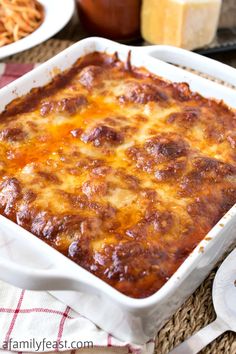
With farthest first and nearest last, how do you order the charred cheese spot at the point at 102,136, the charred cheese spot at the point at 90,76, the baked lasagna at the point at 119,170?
the charred cheese spot at the point at 90,76 → the charred cheese spot at the point at 102,136 → the baked lasagna at the point at 119,170

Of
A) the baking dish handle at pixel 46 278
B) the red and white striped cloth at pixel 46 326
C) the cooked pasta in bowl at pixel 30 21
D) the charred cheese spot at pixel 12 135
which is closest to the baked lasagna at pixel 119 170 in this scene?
the charred cheese spot at pixel 12 135

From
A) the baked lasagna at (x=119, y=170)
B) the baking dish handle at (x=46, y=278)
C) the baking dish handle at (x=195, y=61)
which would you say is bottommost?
the baked lasagna at (x=119, y=170)

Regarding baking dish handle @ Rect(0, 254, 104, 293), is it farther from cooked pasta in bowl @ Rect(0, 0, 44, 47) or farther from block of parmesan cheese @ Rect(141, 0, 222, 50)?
block of parmesan cheese @ Rect(141, 0, 222, 50)

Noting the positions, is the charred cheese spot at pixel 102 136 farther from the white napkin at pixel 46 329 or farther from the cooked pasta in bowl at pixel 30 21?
the cooked pasta in bowl at pixel 30 21

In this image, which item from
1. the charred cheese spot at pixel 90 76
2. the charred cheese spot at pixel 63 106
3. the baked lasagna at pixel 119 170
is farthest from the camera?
the charred cheese spot at pixel 90 76

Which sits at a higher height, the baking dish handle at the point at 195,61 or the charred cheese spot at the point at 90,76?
the baking dish handle at the point at 195,61

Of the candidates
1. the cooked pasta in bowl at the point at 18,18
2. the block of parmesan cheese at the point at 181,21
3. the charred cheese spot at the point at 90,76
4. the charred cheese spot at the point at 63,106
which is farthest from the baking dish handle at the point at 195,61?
the cooked pasta in bowl at the point at 18,18

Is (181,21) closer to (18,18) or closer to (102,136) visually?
(18,18)

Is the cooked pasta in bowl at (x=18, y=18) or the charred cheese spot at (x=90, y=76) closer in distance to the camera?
the charred cheese spot at (x=90, y=76)

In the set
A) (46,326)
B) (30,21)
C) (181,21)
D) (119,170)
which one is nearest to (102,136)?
(119,170)

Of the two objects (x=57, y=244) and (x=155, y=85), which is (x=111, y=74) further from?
(x=57, y=244)
